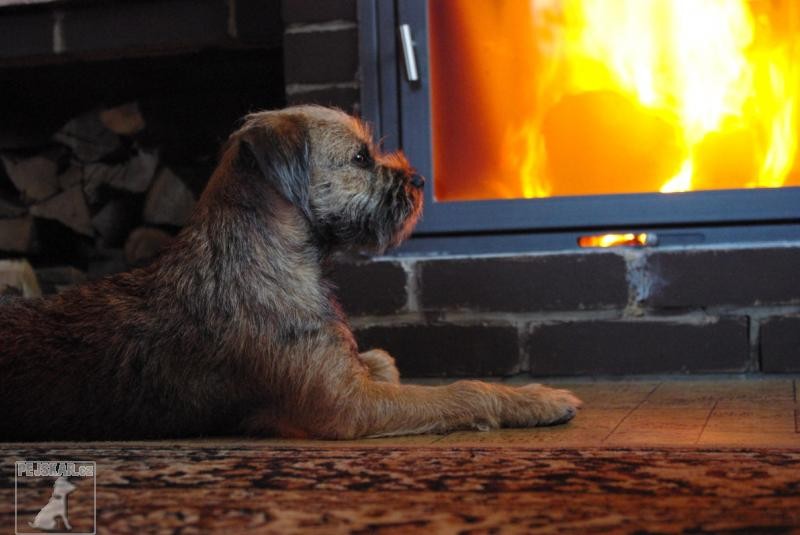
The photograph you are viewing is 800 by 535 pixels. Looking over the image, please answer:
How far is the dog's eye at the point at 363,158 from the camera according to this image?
2.28m

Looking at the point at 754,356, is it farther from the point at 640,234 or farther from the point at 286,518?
the point at 286,518

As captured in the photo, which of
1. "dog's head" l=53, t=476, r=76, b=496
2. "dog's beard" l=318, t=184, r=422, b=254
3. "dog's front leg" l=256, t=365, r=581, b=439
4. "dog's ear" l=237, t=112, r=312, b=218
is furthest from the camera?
"dog's beard" l=318, t=184, r=422, b=254

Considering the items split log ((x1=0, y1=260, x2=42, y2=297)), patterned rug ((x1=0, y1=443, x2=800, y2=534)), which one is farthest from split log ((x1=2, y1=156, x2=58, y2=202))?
patterned rug ((x1=0, y1=443, x2=800, y2=534))

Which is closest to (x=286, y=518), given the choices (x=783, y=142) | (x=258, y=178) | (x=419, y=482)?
(x=419, y=482)

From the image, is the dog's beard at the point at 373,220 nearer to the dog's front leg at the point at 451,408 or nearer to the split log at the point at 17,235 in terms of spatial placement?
the dog's front leg at the point at 451,408

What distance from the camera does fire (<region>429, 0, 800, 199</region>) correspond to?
2.79 m

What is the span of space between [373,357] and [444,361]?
512mm

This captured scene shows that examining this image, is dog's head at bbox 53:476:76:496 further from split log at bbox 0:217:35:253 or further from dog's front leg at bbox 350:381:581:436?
split log at bbox 0:217:35:253

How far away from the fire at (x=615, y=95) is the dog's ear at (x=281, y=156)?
0.86 metres

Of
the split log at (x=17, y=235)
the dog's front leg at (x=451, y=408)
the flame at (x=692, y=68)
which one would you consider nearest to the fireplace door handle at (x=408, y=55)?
the flame at (x=692, y=68)

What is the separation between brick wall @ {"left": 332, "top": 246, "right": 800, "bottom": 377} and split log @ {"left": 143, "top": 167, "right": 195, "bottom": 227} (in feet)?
2.50

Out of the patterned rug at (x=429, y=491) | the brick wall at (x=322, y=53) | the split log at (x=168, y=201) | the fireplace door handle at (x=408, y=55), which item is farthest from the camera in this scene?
the split log at (x=168, y=201)

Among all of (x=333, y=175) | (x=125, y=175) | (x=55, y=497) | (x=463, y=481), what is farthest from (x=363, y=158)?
(x=125, y=175)

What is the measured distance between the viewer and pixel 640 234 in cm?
283
